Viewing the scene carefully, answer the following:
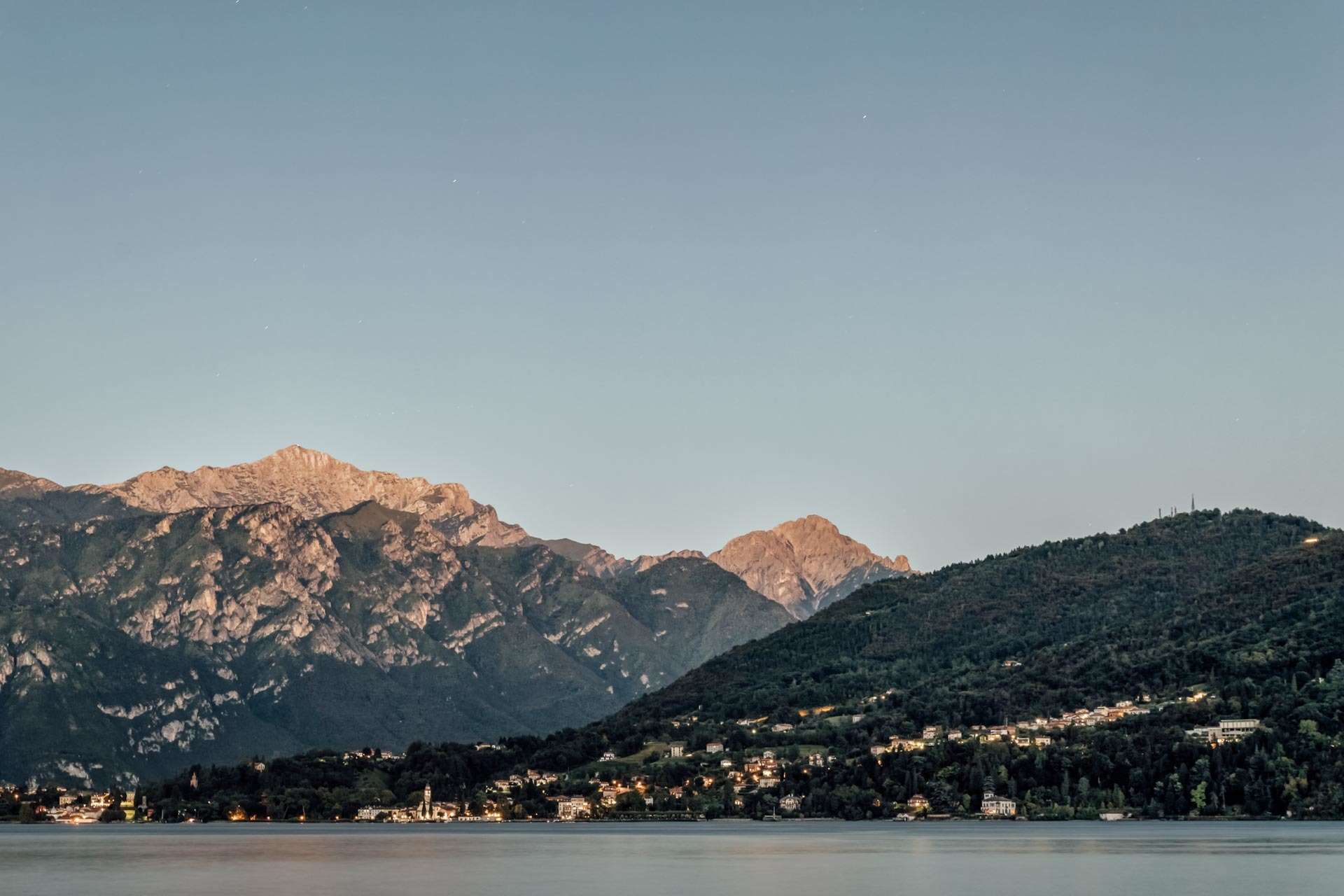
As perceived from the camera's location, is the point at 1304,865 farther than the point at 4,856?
No

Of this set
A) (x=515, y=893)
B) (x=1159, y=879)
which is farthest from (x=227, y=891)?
(x=1159, y=879)

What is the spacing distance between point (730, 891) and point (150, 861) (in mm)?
79764

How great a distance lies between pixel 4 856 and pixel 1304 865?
13910 cm

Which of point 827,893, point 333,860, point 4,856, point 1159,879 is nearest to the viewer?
point 827,893

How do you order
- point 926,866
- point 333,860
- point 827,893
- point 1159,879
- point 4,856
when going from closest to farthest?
point 827,893
point 1159,879
point 926,866
point 333,860
point 4,856

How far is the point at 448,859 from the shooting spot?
184 meters

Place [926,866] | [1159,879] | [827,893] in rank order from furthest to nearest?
[926,866], [1159,879], [827,893]

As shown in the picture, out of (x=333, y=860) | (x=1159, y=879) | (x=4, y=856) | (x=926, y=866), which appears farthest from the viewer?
(x=4, y=856)

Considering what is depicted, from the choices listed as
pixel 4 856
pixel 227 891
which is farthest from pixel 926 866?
pixel 4 856

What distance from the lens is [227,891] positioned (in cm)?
13600

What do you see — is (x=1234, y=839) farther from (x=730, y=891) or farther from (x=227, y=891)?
(x=227, y=891)

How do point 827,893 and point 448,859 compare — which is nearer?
point 827,893

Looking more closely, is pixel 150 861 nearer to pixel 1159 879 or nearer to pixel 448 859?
pixel 448 859

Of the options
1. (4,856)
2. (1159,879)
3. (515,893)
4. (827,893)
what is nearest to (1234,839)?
(1159,879)
